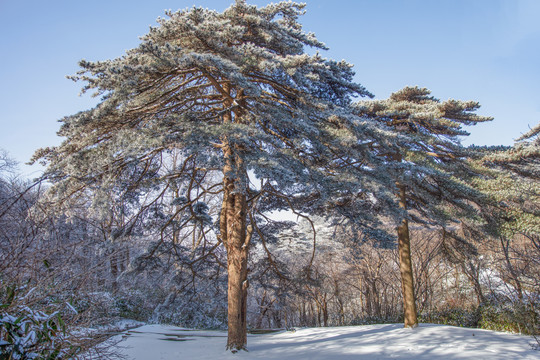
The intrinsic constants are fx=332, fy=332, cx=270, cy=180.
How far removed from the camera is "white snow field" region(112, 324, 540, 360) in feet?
23.3

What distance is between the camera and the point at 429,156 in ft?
33.9

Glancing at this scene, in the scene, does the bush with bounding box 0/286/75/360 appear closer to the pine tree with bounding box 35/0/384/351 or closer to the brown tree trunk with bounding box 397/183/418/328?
the pine tree with bounding box 35/0/384/351

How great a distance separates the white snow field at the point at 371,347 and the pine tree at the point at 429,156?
175cm

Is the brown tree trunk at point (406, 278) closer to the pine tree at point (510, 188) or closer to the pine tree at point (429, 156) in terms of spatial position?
the pine tree at point (429, 156)

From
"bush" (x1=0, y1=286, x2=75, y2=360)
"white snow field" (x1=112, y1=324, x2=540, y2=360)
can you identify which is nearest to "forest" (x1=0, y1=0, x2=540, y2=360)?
"bush" (x1=0, y1=286, x2=75, y2=360)

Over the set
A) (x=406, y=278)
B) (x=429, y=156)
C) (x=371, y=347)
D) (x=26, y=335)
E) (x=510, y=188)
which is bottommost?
(x=371, y=347)

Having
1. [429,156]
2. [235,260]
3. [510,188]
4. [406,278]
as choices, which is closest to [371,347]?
[406,278]

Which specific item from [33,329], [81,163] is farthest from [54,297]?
[81,163]

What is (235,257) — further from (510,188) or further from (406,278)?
(510,188)

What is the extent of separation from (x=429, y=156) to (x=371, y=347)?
5.86 meters

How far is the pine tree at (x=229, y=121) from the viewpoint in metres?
6.25

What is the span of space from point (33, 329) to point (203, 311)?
1075cm

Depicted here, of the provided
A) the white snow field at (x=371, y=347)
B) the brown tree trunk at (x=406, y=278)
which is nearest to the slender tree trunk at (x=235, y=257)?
the white snow field at (x=371, y=347)

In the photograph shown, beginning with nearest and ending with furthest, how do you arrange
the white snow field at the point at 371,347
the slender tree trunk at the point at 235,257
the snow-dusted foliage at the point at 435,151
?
the white snow field at the point at 371,347 < the slender tree trunk at the point at 235,257 < the snow-dusted foliage at the point at 435,151
